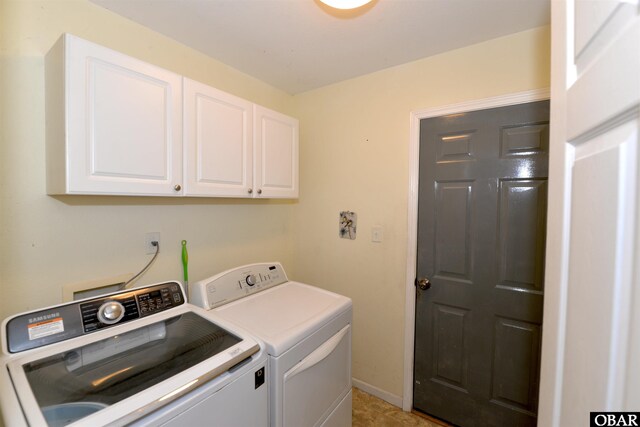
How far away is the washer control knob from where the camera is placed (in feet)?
3.58

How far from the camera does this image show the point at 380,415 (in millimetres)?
1839

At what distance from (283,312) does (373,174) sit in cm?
116

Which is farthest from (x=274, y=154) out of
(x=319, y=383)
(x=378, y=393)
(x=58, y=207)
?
(x=378, y=393)

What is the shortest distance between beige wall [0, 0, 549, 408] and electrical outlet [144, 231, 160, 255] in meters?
0.03

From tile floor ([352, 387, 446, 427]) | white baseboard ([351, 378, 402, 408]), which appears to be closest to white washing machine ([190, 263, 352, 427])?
tile floor ([352, 387, 446, 427])

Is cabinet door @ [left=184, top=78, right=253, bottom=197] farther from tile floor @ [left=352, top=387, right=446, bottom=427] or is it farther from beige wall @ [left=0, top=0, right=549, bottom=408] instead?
tile floor @ [left=352, top=387, right=446, bottom=427]

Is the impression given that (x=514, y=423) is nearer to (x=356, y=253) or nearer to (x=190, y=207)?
(x=356, y=253)

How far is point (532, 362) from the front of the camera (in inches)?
58.3

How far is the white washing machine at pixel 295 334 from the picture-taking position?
1.13 metres

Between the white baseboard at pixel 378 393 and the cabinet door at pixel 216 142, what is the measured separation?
170 cm

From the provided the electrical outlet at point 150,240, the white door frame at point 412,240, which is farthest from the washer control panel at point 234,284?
the white door frame at point 412,240

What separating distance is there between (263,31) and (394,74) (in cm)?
93

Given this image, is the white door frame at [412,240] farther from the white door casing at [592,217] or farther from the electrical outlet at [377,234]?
the white door casing at [592,217]

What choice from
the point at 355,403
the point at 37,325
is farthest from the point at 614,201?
the point at 355,403
